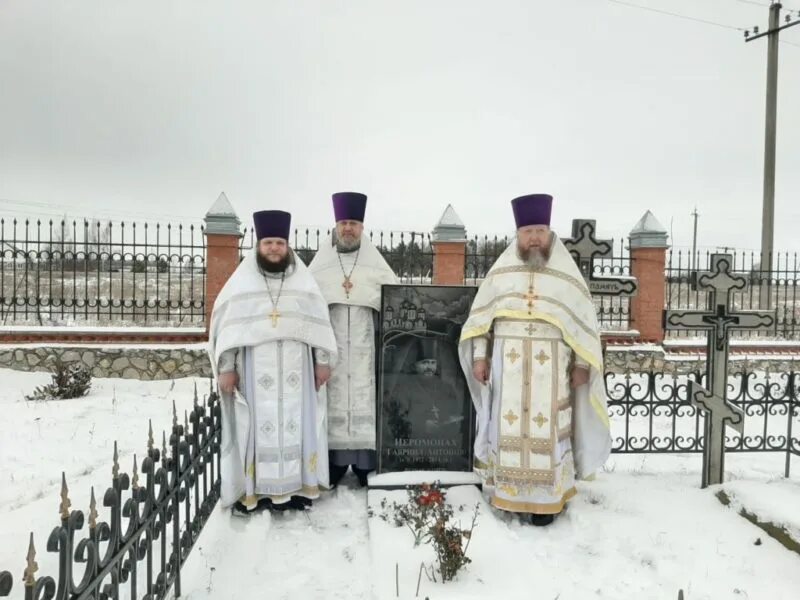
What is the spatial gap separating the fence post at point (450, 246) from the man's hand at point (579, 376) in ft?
19.3

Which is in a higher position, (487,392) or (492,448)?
(487,392)

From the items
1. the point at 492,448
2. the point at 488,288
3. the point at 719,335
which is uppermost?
the point at 488,288

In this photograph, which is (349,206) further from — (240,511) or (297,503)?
(240,511)

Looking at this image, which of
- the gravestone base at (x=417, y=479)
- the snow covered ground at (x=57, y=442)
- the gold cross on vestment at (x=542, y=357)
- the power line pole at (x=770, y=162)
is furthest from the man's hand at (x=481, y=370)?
the power line pole at (x=770, y=162)

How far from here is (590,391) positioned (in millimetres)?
4055

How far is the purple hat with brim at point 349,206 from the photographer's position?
4.50m

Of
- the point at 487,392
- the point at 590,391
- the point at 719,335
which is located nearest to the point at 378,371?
the point at 487,392

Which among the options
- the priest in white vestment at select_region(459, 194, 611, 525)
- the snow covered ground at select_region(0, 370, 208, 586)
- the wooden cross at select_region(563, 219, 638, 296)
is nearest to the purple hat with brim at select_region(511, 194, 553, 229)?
the priest in white vestment at select_region(459, 194, 611, 525)

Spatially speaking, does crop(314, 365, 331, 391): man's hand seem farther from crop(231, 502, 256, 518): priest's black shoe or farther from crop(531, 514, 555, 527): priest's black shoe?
crop(531, 514, 555, 527): priest's black shoe

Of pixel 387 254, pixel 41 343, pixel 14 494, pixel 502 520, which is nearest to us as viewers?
pixel 502 520

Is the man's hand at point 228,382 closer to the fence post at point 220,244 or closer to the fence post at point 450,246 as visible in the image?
the fence post at point 220,244

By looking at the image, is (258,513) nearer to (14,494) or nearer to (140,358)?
(14,494)

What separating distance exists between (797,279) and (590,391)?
1011 centimetres

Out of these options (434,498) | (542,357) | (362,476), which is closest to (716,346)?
(542,357)
